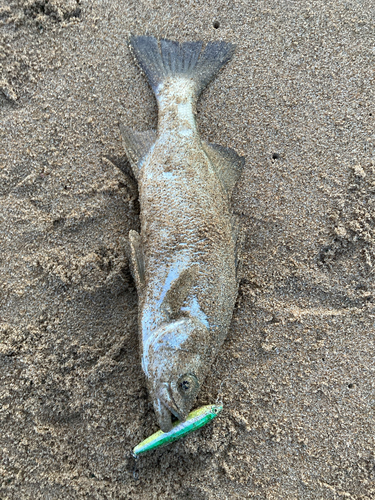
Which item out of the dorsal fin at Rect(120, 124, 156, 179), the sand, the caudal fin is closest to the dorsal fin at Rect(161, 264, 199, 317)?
the sand

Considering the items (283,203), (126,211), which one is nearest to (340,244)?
(283,203)

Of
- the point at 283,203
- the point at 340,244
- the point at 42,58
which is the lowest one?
the point at 340,244

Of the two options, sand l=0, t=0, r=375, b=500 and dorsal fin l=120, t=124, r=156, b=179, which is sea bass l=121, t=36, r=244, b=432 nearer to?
dorsal fin l=120, t=124, r=156, b=179

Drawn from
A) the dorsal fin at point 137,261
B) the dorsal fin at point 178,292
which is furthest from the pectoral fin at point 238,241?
the dorsal fin at point 137,261

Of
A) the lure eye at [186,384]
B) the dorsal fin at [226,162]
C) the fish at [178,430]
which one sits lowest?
the fish at [178,430]

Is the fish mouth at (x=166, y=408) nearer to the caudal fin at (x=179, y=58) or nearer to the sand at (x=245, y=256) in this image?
the sand at (x=245, y=256)

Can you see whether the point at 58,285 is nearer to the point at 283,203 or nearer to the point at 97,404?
the point at 97,404
